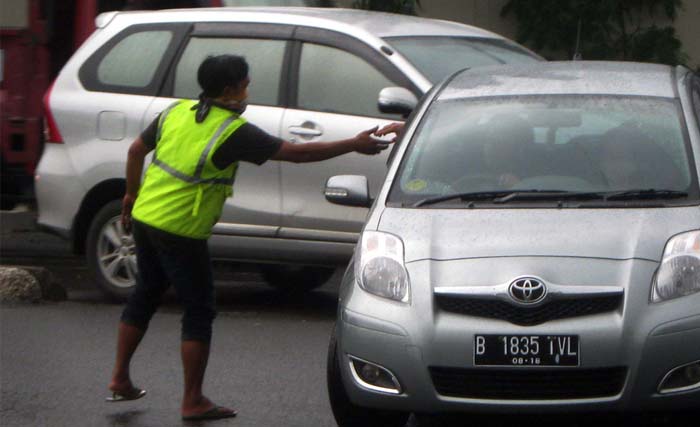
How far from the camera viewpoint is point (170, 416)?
6.91 meters

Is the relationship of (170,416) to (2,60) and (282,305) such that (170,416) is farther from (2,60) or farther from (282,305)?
(2,60)

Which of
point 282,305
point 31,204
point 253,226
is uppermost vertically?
point 253,226

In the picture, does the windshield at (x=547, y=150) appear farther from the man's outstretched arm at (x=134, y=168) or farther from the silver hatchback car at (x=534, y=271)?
the man's outstretched arm at (x=134, y=168)

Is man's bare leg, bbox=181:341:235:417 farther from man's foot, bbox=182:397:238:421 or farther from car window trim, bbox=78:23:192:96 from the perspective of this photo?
car window trim, bbox=78:23:192:96

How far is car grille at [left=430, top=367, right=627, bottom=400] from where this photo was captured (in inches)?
224

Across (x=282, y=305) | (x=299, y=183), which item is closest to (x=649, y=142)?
(x=299, y=183)

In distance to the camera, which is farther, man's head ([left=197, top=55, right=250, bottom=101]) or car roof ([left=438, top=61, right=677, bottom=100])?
car roof ([left=438, top=61, right=677, bottom=100])

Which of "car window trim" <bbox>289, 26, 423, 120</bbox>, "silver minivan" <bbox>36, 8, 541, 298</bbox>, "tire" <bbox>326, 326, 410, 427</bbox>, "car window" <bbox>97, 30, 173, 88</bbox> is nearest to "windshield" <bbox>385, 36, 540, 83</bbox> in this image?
"silver minivan" <bbox>36, 8, 541, 298</bbox>

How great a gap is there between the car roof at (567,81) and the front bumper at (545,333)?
1401mm

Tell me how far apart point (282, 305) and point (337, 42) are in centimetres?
183

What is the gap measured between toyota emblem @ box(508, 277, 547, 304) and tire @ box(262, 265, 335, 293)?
4704mm

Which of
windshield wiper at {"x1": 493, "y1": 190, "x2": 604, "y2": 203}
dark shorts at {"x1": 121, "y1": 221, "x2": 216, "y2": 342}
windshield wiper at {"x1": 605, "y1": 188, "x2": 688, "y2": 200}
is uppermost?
windshield wiper at {"x1": 605, "y1": 188, "x2": 688, "y2": 200}

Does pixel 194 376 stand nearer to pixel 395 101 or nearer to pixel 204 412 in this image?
pixel 204 412

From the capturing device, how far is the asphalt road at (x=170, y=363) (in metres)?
6.91
